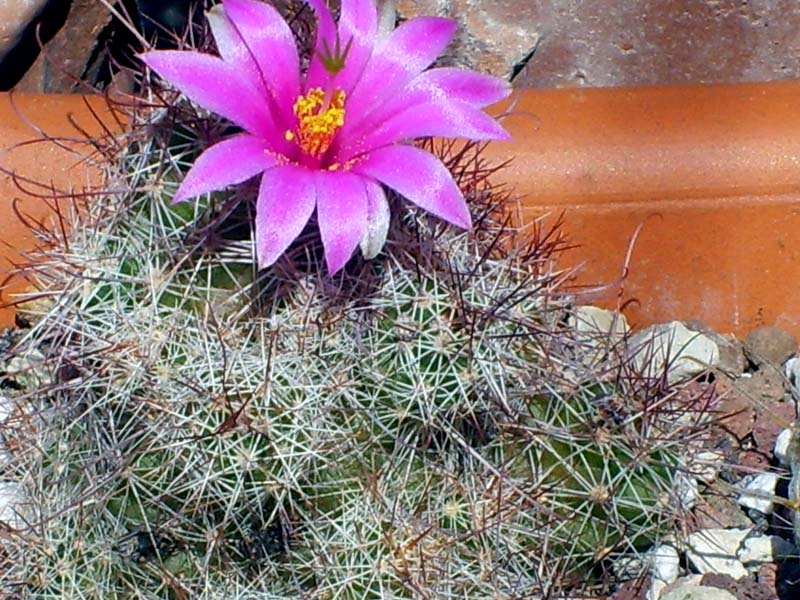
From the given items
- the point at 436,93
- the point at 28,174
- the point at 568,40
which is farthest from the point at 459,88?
the point at 568,40

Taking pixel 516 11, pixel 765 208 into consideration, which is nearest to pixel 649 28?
pixel 516 11

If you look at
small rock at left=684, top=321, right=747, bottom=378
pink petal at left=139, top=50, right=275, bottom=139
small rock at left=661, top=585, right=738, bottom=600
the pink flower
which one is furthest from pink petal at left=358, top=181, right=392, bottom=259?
small rock at left=684, top=321, right=747, bottom=378

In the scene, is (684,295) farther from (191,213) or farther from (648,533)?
(191,213)

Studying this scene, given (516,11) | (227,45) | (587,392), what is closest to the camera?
(227,45)

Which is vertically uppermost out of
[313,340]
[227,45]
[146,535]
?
[227,45]

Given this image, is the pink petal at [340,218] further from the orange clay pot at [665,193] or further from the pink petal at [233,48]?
the orange clay pot at [665,193]

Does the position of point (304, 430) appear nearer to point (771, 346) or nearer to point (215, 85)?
point (215, 85)

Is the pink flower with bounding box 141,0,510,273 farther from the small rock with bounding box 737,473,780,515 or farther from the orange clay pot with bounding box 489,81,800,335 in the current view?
the small rock with bounding box 737,473,780,515
